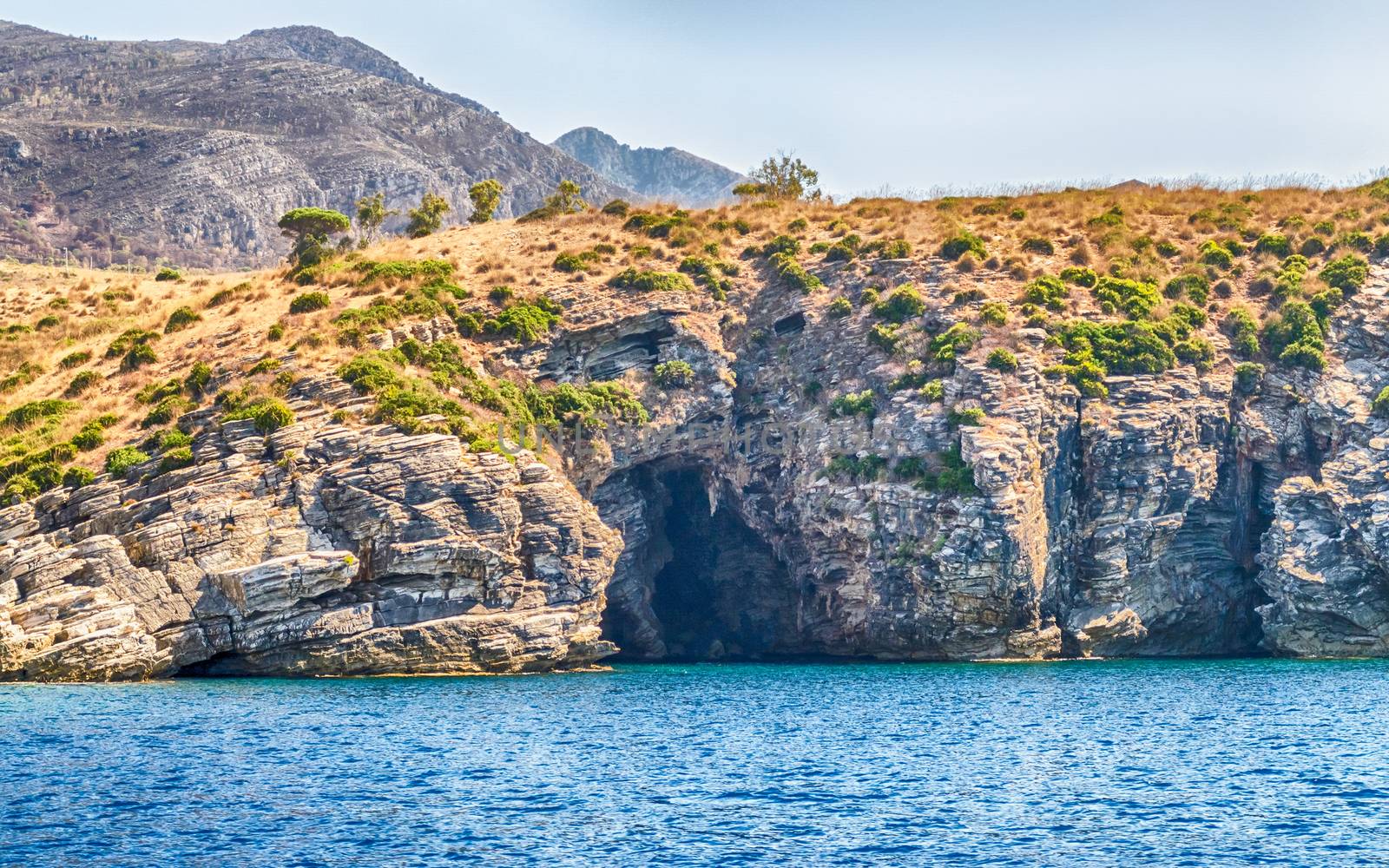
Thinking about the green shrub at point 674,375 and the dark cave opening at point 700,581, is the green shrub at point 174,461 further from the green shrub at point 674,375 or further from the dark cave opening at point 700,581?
the green shrub at point 674,375

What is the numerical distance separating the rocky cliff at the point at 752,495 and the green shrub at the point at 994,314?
4.9 inches

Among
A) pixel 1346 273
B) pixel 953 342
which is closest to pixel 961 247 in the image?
pixel 953 342

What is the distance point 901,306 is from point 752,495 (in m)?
15.0

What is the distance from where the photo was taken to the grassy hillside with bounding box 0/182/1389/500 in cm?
6712

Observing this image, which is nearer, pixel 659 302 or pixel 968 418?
pixel 968 418

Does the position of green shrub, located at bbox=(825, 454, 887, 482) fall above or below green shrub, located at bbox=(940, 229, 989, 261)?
below

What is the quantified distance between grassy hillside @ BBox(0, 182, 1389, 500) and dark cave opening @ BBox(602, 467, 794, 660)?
7278 millimetres

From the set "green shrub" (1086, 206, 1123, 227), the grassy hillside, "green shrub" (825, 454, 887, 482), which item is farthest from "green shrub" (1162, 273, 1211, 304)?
"green shrub" (825, 454, 887, 482)

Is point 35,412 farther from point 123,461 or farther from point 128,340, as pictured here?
point 123,461

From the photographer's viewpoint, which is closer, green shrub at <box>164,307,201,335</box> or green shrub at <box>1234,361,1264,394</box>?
green shrub at <box>1234,361,1264,394</box>

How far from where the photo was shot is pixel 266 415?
204 feet

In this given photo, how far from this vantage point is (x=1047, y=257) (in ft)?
281

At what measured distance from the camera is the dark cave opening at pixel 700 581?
75500 mm

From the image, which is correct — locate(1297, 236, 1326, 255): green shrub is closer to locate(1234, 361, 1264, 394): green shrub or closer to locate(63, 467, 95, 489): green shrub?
locate(1234, 361, 1264, 394): green shrub
